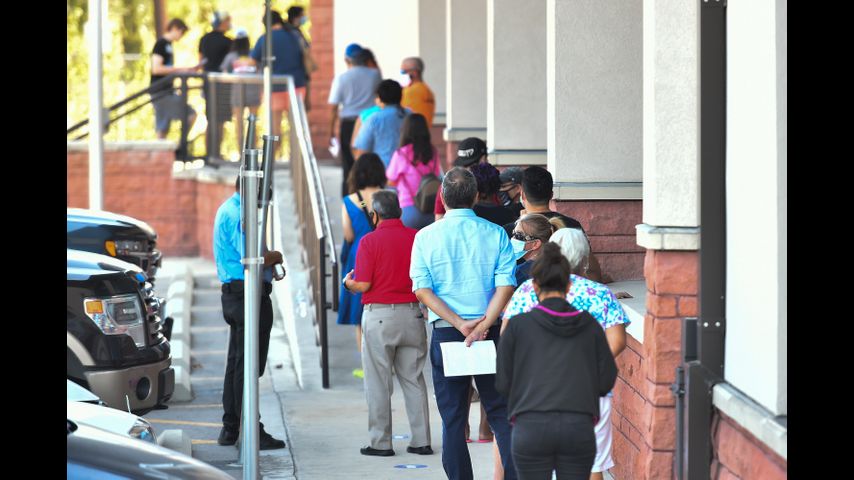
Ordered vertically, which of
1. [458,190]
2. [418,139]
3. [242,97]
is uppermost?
[242,97]

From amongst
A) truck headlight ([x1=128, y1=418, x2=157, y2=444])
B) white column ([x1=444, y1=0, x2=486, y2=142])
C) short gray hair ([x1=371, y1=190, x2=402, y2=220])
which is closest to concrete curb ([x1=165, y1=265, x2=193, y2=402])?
white column ([x1=444, y1=0, x2=486, y2=142])

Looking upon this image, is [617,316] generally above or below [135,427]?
above

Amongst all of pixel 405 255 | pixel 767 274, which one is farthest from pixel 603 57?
pixel 767 274

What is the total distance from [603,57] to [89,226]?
4.41 metres

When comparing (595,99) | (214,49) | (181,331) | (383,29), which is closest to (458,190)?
(595,99)

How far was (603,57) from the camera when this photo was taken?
30.3ft

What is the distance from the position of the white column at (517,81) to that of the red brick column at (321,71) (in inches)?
381

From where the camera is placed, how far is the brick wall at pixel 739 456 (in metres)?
5.37

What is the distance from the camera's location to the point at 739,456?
5852 mm

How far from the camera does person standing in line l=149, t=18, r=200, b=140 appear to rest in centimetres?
1933

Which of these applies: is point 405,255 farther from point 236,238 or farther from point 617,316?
point 617,316

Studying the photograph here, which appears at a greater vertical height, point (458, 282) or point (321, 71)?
point (321, 71)

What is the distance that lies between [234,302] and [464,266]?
89.1 inches

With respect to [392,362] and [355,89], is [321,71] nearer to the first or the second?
[355,89]
